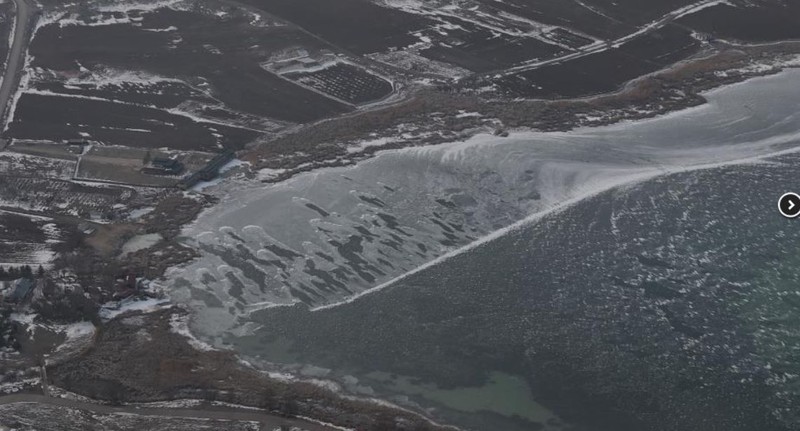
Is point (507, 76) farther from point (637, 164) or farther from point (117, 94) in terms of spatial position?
point (117, 94)

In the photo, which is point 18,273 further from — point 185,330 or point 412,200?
point 412,200

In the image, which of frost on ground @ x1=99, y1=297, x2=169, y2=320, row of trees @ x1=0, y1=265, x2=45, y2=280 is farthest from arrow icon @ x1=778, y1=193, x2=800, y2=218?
row of trees @ x1=0, y1=265, x2=45, y2=280

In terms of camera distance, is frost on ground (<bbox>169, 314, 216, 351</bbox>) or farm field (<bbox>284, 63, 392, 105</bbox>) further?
farm field (<bbox>284, 63, 392, 105</bbox>)

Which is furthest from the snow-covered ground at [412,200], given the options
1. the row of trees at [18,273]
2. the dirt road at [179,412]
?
the row of trees at [18,273]

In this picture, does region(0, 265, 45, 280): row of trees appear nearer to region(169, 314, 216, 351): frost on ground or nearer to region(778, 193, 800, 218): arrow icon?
region(169, 314, 216, 351): frost on ground

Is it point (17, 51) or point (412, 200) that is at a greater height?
point (17, 51)

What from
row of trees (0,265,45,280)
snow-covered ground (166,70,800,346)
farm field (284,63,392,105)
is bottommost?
row of trees (0,265,45,280)

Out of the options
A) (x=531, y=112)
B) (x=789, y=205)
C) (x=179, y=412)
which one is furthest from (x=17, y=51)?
(x=789, y=205)

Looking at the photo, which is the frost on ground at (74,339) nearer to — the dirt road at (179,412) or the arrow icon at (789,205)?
the dirt road at (179,412)
